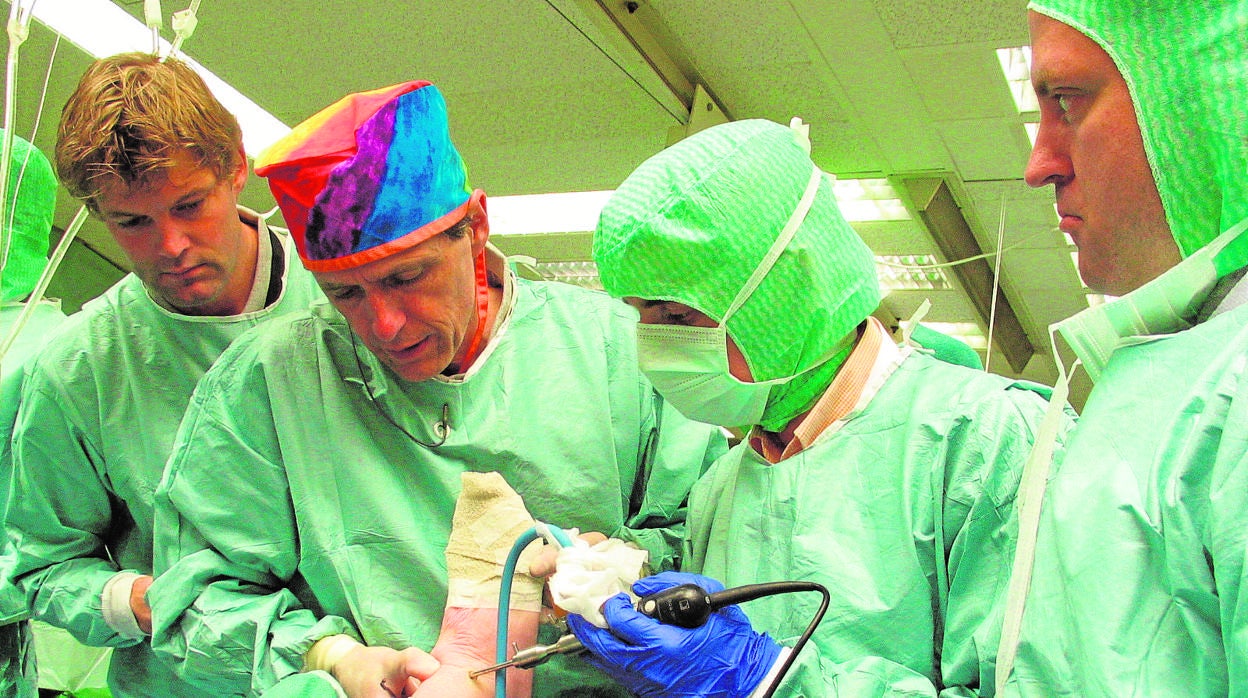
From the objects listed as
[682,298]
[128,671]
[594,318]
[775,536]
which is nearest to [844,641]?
[775,536]

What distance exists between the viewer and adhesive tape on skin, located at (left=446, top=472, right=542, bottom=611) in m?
1.39

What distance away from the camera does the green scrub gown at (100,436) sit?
1931mm

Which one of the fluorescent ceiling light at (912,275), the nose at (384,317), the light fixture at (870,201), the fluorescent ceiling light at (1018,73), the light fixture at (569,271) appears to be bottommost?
the nose at (384,317)

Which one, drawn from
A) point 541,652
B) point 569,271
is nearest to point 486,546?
point 541,652

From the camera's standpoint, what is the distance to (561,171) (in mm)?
4230

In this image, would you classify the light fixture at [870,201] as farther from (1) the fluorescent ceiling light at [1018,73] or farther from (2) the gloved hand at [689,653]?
(2) the gloved hand at [689,653]

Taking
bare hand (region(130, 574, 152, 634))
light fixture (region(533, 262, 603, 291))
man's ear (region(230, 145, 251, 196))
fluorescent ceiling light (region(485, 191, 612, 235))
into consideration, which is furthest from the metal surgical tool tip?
light fixture (region(533, 262, 603, 291))

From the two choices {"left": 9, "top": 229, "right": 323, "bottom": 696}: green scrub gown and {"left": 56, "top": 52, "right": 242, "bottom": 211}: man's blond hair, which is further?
{"left": 9, "top": 229, "right": 323, "bottom": 696}: green scrub gown

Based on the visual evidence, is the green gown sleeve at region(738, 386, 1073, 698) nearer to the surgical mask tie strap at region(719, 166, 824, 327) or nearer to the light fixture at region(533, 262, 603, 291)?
the surgical mask tie strap at region(719, 166, 824, 327)

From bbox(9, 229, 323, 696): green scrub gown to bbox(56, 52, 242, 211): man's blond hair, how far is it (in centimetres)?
29

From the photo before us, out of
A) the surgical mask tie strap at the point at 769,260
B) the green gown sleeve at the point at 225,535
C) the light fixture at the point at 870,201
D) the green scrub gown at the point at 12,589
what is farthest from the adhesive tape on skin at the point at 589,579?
the light fixture at the point at 870,201

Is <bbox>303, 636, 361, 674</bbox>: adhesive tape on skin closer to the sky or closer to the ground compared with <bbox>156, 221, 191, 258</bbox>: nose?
closer to the ground

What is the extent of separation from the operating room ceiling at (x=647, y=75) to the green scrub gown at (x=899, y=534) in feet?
6.14

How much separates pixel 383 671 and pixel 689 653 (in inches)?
20.0
